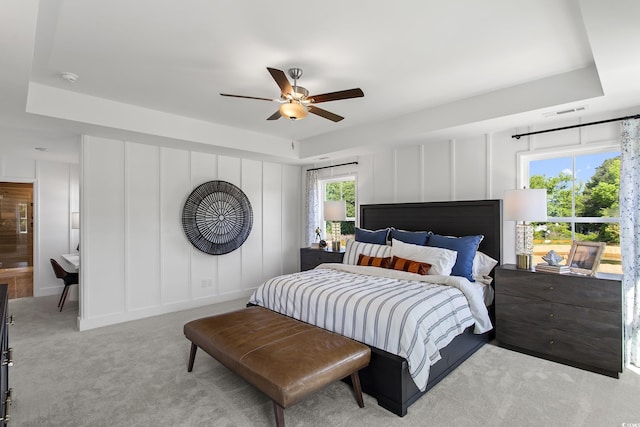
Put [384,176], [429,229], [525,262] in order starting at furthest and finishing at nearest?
[384,176]
[429,229]
[525,262]

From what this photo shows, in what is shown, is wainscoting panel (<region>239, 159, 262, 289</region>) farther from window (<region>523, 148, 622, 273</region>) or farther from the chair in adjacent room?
window (<region>523, 148, 622, 273</region>)

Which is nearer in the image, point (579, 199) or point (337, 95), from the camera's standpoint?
point (337, 95)

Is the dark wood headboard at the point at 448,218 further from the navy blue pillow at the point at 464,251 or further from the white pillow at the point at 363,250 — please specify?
the white pillow at the point at 363,250

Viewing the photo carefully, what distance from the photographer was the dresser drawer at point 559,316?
2.77 meters

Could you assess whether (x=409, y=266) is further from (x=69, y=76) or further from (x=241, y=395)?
(x=69, y=76)

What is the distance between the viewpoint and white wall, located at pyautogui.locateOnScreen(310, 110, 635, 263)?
11.3 ft

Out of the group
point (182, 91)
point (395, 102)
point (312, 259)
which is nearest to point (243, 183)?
point (312, 259)

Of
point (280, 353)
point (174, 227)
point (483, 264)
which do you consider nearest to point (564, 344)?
point (483, 264)

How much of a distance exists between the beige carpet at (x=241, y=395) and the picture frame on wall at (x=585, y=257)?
87 centimetres

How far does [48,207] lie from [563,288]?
7.51m

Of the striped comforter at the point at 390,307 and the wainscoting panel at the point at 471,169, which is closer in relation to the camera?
the striped comforter at the point at 390,307

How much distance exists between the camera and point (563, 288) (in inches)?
118

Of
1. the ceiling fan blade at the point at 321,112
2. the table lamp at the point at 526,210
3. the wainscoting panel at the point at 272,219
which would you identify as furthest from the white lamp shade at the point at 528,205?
the wainscoting panel at the point at 272,219

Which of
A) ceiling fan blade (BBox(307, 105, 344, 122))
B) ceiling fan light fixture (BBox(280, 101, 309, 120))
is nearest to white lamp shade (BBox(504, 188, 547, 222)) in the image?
ceiling fan blade (BBox(307, 105, 344, 122))
